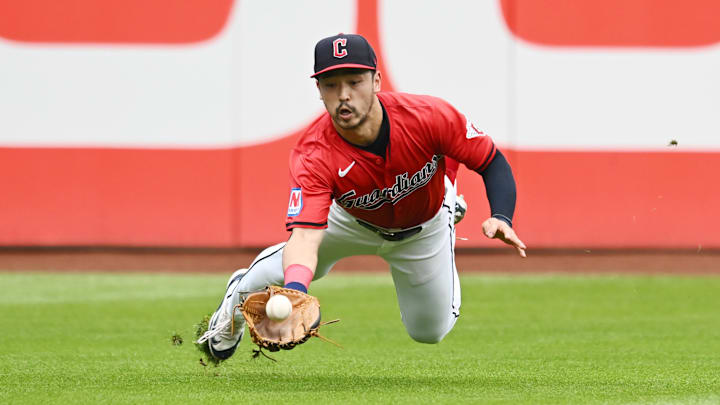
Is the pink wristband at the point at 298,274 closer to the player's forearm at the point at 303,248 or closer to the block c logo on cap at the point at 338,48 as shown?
the player's forearm at the point at 303,248

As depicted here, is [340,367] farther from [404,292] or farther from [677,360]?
[677,360]

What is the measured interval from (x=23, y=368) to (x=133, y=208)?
763 centimetres

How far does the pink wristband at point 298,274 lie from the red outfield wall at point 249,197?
347 inches

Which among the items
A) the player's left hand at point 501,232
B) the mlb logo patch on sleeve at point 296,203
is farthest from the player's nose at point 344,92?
the player's left hand at point 501,232

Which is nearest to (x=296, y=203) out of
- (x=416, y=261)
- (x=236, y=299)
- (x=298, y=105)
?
(x=236, y=299)

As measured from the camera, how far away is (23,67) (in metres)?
14.1

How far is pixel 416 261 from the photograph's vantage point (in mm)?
6477

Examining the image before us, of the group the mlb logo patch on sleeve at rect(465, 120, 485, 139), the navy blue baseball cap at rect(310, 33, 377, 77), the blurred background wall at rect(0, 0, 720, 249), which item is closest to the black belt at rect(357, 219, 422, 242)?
the mlb logo patch on sleeve at rect(465, 120, 485, 139)

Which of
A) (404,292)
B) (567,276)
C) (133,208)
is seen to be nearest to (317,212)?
(404,292)

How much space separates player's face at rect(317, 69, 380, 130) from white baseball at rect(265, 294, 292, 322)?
1021 millimetres

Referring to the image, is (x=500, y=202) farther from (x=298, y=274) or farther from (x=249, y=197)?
(x=249, y=197)

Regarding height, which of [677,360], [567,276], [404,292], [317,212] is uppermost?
[317,212]

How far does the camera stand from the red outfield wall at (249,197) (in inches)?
550

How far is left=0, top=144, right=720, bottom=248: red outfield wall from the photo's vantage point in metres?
14.0
